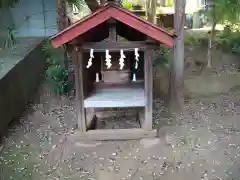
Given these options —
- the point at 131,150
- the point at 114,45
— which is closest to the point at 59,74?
the point at 114,45

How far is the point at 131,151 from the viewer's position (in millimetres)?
5012

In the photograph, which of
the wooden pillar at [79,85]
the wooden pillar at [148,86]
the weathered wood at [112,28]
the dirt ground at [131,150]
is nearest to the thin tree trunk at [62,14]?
the dirt ground at [131,150]

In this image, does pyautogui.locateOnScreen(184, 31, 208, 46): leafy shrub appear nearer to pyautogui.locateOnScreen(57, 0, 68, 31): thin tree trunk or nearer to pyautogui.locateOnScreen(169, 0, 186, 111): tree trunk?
pyautogui.locateOnScreen(169, 0, 186, 111): tree trunk

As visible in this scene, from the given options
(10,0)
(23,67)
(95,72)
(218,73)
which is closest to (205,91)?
(218,73)

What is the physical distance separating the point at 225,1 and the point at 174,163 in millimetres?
3906

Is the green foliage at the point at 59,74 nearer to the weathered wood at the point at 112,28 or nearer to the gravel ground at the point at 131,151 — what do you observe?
the gravel ground at the point at 131,151

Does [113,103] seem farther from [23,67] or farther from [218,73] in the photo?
[218,73]

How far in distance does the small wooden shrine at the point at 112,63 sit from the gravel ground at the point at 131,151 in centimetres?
30

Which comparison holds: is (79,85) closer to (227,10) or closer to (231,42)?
(227,10)

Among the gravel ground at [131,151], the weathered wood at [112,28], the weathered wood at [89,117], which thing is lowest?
the gravel ground at [131,151]

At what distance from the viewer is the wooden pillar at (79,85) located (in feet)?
16.6

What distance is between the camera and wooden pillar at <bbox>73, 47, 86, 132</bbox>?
16.6 feet

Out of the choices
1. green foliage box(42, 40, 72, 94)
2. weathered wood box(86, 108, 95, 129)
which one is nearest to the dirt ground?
weathered wood box(86, 108, 95, 129)

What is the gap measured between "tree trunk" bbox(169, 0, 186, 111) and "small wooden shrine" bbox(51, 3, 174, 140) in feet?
2.10
